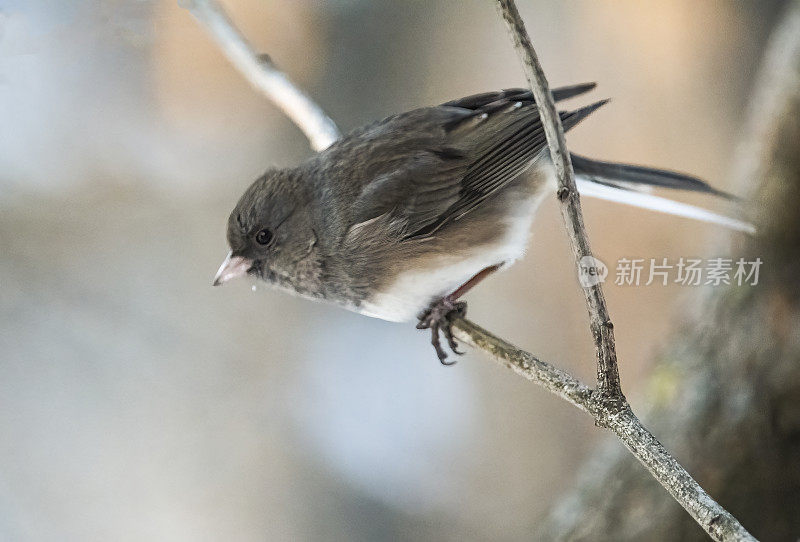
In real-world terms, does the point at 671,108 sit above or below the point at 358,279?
below

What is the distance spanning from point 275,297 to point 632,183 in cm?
102

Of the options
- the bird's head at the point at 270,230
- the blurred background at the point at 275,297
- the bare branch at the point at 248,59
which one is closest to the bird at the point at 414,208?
the bird's head at the point at 270,230

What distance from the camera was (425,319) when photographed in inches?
47.4

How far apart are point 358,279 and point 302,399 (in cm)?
80

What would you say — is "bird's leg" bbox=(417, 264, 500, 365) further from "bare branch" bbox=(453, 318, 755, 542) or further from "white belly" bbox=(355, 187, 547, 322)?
"bare branch" bbox=(453, 318, 755, 542)

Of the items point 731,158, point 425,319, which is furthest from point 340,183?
point 731,158

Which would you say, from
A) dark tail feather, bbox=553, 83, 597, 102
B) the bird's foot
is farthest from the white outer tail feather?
the bird's foot

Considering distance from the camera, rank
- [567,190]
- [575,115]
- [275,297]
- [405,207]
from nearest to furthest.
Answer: [567,190] → [575,115] → [405,207] → [275,297]

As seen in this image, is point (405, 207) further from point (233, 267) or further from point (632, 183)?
point (632, 183)

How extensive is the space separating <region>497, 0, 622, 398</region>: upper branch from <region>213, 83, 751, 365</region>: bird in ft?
1.30

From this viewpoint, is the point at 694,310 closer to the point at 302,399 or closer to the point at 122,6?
the point at 302,399

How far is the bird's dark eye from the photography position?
1.11 metres

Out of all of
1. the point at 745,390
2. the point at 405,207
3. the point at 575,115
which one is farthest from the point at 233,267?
the point at 745,390

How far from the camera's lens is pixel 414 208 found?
117 centimetres
